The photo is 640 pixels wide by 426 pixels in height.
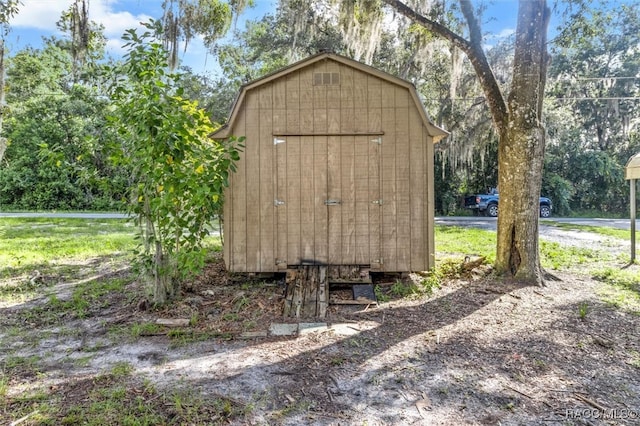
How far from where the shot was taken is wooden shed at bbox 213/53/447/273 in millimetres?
4773

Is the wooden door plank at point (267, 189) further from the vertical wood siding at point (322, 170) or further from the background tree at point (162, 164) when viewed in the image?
the background tree at point (162, 164)

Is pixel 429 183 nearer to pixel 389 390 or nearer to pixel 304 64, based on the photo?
pixel 304 64

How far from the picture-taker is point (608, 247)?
7543 mm

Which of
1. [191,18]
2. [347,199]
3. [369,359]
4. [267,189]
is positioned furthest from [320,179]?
[191,18]

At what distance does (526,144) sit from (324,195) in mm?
2558

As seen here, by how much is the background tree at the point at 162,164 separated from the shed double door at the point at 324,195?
94 cm

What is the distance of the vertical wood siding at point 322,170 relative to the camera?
477 centimetres

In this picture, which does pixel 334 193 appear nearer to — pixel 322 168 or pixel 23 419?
pixel 322 168

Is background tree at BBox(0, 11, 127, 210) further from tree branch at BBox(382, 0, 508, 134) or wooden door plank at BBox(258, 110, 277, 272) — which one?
tree branch at BBox(382, 0, 508, 134)

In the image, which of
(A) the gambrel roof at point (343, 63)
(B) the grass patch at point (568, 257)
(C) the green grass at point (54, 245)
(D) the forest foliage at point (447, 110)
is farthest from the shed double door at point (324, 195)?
(D) the forest foliage at point (447, 110)

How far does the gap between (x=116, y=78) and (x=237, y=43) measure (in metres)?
12.2

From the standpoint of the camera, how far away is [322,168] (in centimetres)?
478

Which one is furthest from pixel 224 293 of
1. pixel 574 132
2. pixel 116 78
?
pixel 574 132

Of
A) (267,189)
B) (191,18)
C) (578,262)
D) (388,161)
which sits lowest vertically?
(578,262)
